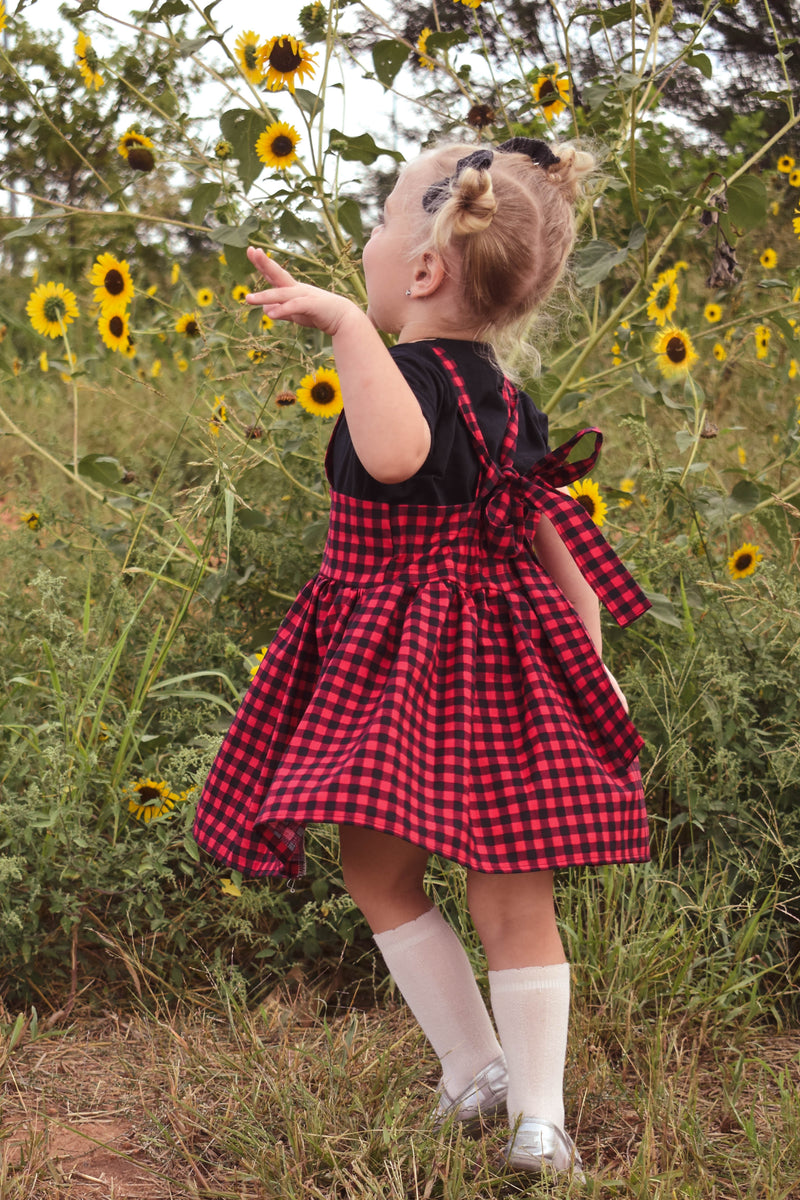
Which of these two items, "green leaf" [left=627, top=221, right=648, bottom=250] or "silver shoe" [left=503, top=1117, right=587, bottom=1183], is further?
"green leaf" [left=627, top=221, right=648, bottom=250]

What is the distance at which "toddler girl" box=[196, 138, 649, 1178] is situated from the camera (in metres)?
1.19

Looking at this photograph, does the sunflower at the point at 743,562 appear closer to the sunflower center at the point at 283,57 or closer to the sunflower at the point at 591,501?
the sunflower at the point at 591,501

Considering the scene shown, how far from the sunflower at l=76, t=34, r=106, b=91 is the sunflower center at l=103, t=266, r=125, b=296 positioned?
1.29 feet

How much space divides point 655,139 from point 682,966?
2.04 m

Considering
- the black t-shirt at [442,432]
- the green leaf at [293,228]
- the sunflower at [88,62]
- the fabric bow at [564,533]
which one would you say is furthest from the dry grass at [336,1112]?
the sunflower at [88,62]

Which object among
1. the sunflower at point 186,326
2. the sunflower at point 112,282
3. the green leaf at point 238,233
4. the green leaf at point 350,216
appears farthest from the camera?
the sunflower at point 186,326

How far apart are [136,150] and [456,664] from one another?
1.38 m

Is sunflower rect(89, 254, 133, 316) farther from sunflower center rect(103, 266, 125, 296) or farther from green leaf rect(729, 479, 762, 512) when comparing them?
green leaf rect(729, 479, 762, 512)

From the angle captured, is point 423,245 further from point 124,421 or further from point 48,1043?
point 124,421

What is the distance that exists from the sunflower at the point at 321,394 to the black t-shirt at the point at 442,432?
0.65m

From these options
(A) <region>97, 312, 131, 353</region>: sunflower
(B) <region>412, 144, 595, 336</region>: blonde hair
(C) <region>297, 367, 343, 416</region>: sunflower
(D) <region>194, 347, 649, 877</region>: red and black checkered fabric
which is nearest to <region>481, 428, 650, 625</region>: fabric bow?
(D) <region>194, 347, 649, 877</region>: red and black checkered fabric

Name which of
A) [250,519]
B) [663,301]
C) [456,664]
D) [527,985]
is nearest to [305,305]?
[456,664]

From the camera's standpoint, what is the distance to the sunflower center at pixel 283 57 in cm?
199

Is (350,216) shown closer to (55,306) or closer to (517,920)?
(55,306)
